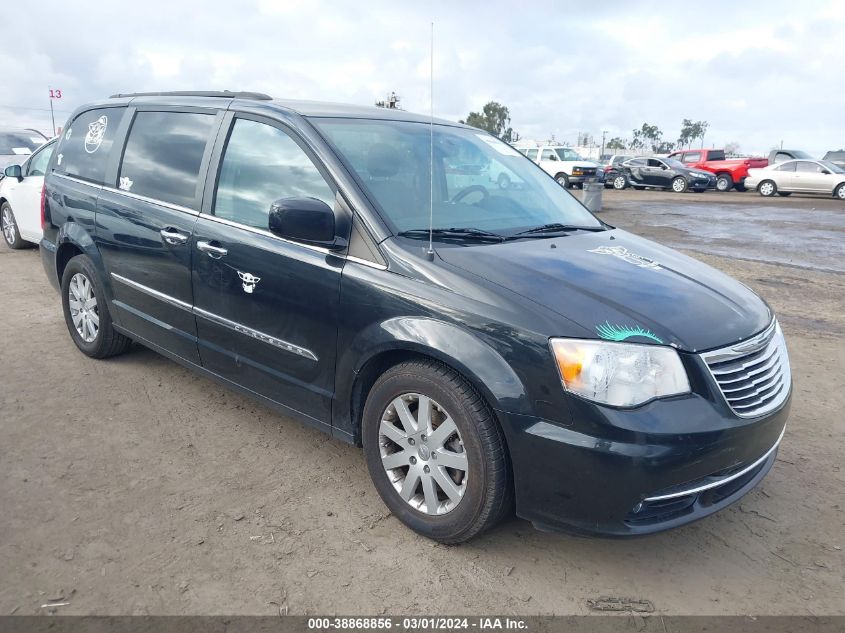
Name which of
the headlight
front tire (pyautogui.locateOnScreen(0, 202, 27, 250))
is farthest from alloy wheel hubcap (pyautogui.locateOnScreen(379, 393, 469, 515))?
front tire (pyautogui.locateOnScreen(0, 202, 27, 250))

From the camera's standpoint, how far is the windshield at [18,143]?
13445mm

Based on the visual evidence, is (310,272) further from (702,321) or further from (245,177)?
(702,321)

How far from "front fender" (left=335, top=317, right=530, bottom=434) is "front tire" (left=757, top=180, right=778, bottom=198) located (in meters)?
26.1

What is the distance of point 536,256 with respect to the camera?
9.69 feet

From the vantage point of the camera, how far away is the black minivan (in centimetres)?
240

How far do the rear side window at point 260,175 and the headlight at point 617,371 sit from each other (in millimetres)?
1351

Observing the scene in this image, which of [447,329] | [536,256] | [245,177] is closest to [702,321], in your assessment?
[536,256]

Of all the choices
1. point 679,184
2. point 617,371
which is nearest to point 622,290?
point 617,371

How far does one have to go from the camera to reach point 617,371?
7.79 ft

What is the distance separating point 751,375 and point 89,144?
179 inches

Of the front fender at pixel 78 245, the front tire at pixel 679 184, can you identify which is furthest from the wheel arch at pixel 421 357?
the front tire at pixel 679 184

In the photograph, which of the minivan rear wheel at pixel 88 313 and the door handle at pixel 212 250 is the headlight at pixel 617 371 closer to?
the door handle at pixel 212 250

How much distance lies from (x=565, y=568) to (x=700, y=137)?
131 m

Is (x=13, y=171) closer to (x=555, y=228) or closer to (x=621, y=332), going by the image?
(x=555, y=228)
